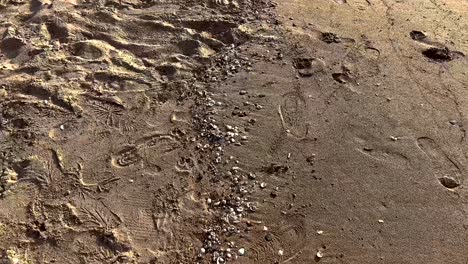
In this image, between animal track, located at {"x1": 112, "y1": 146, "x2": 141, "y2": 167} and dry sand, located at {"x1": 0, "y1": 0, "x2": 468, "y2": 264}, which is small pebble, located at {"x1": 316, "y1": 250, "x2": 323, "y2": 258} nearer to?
dry sand, located at {"x1": 0, "y1": 0, "x2": 468, "y2": 264}

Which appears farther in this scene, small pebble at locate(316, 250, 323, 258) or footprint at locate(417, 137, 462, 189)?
footprint at locate(417, 137, 462, 189)

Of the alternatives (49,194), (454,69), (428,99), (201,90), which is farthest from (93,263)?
(454,69)

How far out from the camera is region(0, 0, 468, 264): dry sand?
379cm

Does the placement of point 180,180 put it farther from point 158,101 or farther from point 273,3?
point 273,3

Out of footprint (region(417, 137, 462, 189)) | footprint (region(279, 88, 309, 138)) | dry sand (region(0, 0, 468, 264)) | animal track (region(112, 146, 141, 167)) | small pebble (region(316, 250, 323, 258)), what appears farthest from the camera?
footprint (region(279, 88, 309, 138))

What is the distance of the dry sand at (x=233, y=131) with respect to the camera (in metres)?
3.79

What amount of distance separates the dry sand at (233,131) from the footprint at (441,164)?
0.01 m

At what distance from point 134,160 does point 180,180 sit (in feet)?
1.60

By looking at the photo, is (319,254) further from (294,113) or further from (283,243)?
(294,113)

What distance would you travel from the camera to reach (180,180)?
4160mm

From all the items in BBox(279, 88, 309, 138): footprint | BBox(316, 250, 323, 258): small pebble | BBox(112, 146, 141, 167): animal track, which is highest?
BBox(279, 88, 309, 138): footprint

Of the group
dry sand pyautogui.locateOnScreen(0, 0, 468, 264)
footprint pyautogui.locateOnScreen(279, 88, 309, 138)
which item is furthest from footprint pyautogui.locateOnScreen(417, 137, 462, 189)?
footprint pyautogui.locateOnScreen(279, 88, 309, 138)

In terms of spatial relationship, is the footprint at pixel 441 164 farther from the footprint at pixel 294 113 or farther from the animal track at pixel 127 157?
the animal track at pixel 127 157

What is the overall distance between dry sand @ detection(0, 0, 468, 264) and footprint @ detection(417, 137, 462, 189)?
0.5 inches
